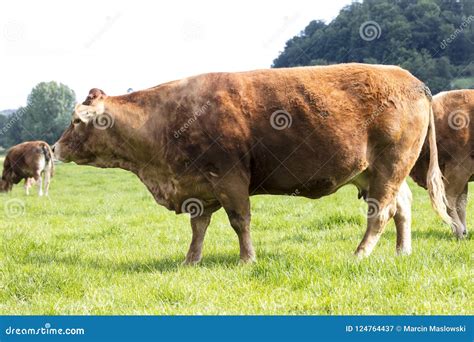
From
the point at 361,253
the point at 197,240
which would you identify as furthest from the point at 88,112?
the point at 361,253

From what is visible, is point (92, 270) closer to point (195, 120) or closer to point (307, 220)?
point (195, 120)

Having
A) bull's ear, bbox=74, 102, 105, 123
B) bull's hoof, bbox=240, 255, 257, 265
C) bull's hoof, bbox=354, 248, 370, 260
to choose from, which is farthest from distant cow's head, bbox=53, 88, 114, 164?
bull's hoof, bbox=354, 248, 370, 260

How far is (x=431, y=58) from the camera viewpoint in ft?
Answer: 246

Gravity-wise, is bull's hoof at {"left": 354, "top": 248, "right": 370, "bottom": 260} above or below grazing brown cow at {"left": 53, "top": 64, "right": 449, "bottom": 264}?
below

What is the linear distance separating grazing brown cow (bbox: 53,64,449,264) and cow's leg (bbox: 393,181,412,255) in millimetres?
34

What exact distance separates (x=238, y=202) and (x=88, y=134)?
6.73 feet

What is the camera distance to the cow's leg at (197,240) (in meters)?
6.12

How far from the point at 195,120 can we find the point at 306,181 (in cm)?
138

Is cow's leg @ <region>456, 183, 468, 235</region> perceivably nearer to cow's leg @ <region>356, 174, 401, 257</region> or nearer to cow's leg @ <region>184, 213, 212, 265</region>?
cow's leg @ <region>356, 174, 401, 257</region>

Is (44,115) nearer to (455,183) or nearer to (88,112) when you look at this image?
(88,112)

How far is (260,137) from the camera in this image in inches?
223

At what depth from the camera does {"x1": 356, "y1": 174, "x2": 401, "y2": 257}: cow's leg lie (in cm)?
599

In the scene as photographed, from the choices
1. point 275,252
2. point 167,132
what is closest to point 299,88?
point 167,132

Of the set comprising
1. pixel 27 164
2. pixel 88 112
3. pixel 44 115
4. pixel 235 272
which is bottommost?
pixel 235 272
